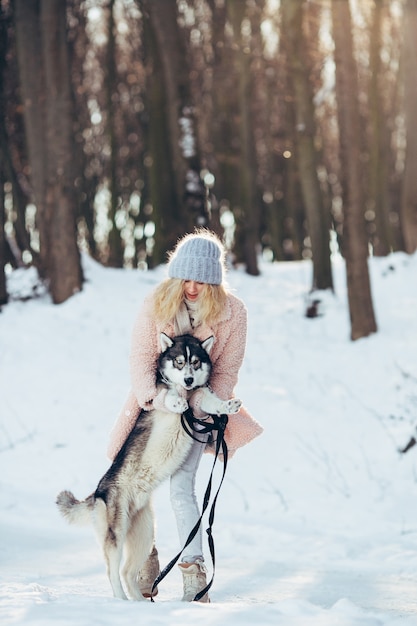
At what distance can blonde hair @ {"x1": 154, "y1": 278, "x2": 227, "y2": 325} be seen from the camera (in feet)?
16.1

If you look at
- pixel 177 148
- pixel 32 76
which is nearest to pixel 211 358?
pixel 177 148

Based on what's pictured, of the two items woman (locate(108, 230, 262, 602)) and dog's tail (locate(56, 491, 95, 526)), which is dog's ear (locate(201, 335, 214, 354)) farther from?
dog's tail (locate(56, 491, 95, 526))

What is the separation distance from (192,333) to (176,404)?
0.54 m

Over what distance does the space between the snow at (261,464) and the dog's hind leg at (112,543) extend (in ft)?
0.78

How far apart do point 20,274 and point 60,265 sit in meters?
1.08

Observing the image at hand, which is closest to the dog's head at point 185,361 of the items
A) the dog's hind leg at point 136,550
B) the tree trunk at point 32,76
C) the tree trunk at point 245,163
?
the dog's hind leg at point 136,550

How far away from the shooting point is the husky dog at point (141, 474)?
4.76 m

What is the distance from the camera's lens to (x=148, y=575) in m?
5.14

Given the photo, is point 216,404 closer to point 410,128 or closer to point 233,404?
point 233,404

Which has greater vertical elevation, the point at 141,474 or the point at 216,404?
the point at 216,404

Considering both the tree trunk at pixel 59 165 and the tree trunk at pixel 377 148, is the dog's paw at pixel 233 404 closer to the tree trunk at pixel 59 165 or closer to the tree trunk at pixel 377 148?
the tree trunk at pixel 59 165

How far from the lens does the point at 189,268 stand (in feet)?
16.3

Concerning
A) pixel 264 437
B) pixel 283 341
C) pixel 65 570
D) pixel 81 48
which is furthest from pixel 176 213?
pixel 65 570

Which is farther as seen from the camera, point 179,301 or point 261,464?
point 261,464
